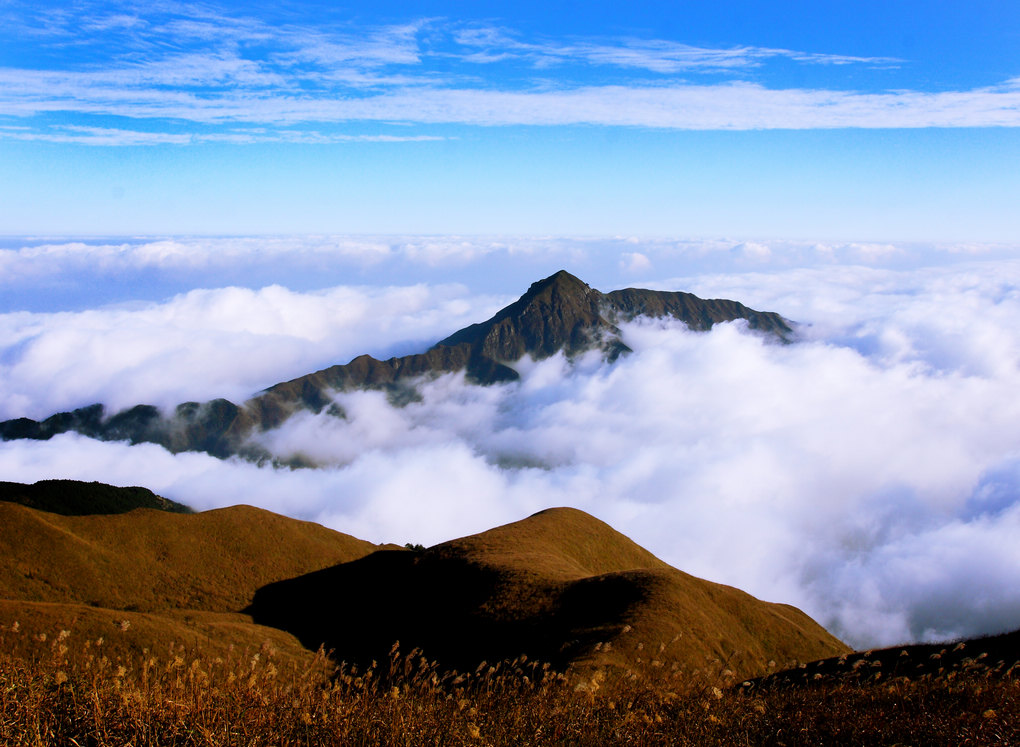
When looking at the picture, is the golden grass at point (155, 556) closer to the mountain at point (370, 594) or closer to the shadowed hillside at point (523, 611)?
the mountain at point (370, 594)

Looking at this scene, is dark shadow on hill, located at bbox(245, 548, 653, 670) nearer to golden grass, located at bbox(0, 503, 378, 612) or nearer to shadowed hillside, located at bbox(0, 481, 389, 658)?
shadowed hillside, located at bbox(0, 481, 389, 658)

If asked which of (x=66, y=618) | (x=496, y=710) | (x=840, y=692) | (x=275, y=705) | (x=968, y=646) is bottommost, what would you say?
(x=66, y=618)

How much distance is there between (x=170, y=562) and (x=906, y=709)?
76.1 m

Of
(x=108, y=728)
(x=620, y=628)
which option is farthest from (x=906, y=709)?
(x=620, y=628)

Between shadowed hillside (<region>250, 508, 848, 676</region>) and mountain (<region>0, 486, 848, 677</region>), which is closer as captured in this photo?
mountain (<region>0, 486, 848, 677</region>)

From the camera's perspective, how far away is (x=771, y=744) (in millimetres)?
9156

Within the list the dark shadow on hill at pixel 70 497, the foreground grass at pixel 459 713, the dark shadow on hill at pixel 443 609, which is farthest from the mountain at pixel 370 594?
the dark shadow on hill at pixel 70 497

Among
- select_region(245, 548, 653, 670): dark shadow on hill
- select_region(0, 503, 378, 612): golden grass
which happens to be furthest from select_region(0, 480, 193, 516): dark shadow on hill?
select_region(245, 548, 653, 670): dark shadow on hill

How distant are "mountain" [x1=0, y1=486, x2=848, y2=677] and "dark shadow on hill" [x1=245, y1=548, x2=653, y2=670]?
19 cm

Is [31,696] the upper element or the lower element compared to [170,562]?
upper

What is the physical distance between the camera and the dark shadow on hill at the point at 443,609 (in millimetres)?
46781

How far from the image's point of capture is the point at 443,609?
5597cm

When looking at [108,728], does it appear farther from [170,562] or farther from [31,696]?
[170,562]

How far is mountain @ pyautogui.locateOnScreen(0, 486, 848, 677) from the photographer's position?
44000mm
